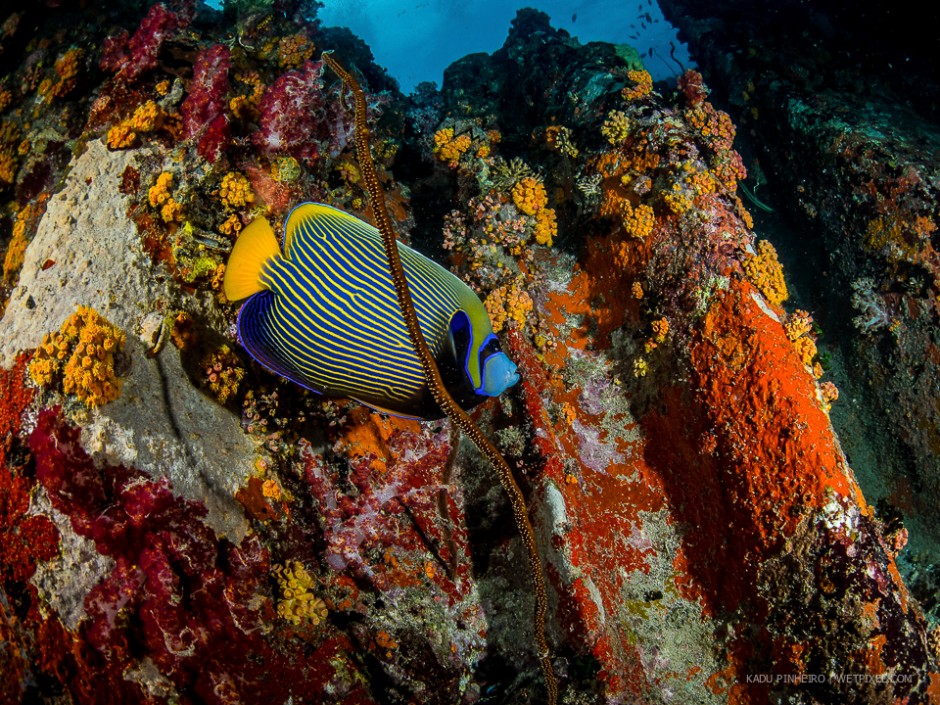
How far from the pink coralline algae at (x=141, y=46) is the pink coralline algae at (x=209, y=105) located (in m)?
0.48

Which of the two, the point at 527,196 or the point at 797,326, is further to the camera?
the point at 527,196

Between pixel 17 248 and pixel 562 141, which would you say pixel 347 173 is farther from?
pixel 17 248

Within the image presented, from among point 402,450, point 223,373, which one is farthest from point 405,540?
point 223,373

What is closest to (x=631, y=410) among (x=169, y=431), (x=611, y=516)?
(x=611, y=516)

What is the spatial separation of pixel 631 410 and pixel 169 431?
298cm

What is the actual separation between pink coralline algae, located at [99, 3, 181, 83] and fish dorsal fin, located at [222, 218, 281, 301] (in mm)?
2983

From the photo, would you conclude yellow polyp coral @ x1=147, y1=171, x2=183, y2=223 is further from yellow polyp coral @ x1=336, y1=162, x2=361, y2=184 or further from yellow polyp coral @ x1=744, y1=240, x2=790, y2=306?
yellow polyp coral @ x1=744, y1=240, x2=790, y2=306

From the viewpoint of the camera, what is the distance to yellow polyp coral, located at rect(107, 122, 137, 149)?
321 cm

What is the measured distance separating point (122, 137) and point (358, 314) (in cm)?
287

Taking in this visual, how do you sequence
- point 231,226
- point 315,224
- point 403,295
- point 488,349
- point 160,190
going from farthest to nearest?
1. point 231,226
2. point 160,190
3. point 315,224
4. point 488,349
5. point 403,295

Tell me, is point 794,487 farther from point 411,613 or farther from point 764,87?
point 764,87

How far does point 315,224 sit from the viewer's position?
5.69 feet

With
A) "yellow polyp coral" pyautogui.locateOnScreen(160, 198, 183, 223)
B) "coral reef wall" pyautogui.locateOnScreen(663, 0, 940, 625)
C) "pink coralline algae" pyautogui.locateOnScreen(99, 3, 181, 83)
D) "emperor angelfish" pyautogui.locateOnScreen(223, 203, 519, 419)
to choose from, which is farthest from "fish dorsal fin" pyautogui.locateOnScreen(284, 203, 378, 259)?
"coral reef wall" pyautogui.locateOnScreen(663, 0, 940, 625)

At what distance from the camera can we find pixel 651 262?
10.9 feet
